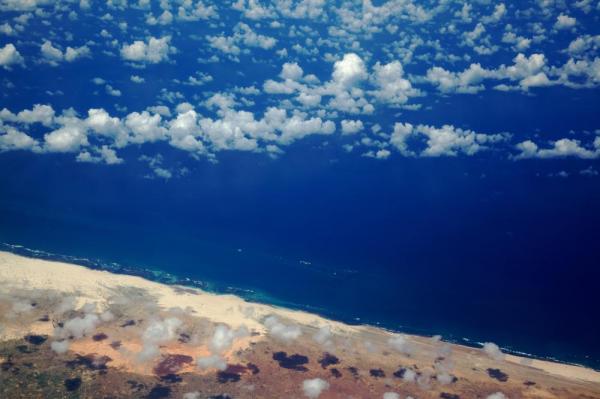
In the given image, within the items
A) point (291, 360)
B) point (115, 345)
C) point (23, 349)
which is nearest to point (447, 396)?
point (291, 360)

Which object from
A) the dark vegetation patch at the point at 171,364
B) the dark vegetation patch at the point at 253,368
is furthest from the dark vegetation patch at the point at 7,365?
the dark vegetation patch at the point at 253,368

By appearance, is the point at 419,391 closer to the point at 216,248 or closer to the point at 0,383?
the point at 0,383

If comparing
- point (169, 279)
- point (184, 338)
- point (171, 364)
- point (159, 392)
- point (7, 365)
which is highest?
point (169, 279)

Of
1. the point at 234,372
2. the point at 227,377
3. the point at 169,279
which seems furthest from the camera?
the point at 169,279

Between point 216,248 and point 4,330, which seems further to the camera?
point 216,248

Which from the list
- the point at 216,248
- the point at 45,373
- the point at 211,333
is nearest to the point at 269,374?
the point at 211,333

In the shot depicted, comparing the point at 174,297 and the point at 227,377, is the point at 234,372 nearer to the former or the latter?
the point at 227,377
